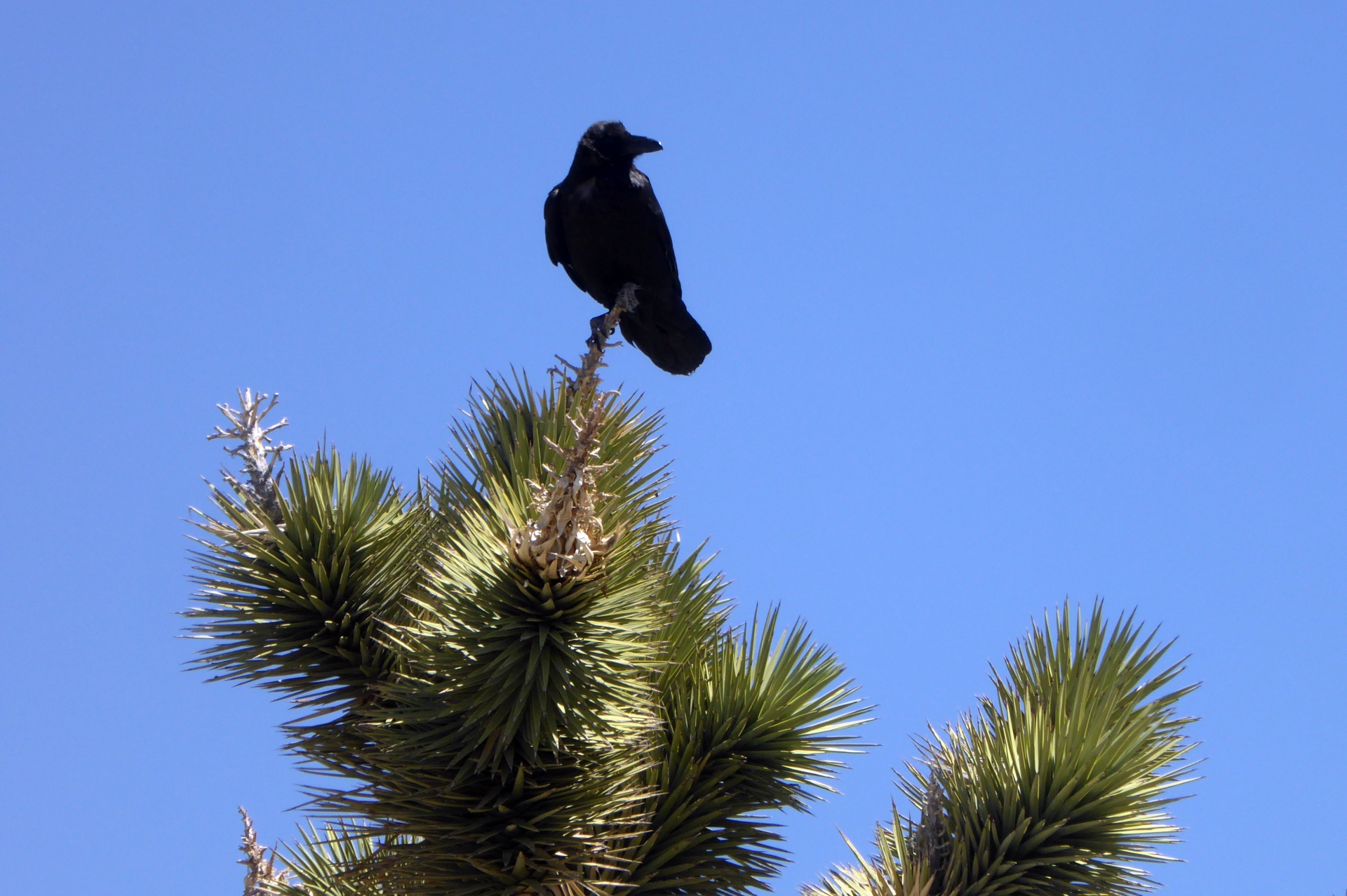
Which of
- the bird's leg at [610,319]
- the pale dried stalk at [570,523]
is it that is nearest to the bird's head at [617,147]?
the bird's leg at [610,319]

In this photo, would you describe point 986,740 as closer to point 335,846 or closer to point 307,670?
point 307,670

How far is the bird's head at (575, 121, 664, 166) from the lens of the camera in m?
7.50

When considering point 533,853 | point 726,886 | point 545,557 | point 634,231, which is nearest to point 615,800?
point 533,853

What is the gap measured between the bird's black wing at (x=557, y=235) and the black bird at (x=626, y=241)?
1cm

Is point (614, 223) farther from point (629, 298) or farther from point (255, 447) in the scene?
point (255, 447)

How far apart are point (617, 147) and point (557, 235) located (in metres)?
0.74

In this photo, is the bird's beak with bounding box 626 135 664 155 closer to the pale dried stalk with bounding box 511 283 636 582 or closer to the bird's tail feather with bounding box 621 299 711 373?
the bird's tail feather with bounding box 621 299 711 373

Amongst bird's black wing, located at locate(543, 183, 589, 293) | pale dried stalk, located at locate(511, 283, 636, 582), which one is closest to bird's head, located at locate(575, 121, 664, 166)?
bird's black wing, located at locate(543, 183, 589, 293)

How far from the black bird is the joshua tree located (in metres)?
2.90

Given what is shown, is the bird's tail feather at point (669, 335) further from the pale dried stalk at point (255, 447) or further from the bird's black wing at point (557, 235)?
the pale dried stalk at point (255, 447)

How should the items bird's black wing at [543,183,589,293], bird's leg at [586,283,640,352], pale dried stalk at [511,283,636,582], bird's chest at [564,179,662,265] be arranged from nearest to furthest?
pale dried stalk at [511,283,636,582], bird's leg at [586,283,640,352], bird's chest at [564,179,662,265], bird's black wing at [543,183,589,293]

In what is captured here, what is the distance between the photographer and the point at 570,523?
3387mm

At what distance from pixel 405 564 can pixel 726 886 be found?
60.6 inches

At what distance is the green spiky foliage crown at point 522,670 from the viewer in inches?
137
